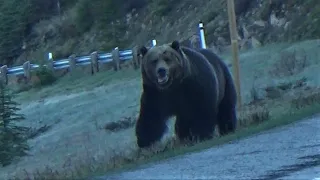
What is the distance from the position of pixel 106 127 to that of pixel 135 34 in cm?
3574

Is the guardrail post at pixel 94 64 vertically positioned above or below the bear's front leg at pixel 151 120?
below

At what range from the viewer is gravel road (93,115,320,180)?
33.3 feet

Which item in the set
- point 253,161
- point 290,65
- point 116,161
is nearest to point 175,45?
point 116,161

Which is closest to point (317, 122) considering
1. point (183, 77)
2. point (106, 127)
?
point (183, 77)

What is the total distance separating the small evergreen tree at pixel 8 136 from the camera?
21.3 metres

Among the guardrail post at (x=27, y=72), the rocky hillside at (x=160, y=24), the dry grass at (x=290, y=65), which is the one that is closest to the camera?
the dry grass at (x=290, y=65)

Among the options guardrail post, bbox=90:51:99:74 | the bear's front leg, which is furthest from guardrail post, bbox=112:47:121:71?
the bear's front leg

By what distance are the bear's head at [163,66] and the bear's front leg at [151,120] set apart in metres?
0.28

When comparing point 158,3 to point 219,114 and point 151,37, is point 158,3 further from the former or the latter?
point 219,114

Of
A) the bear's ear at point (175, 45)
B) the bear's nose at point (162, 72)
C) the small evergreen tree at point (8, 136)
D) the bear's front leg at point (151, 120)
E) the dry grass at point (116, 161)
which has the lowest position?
the small evergreen tree at point (8, 136)

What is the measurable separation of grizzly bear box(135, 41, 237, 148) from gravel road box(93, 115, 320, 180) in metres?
1.08

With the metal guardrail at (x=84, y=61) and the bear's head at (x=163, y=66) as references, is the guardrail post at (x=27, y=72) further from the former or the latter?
the bear's head at (x=163, y=66)

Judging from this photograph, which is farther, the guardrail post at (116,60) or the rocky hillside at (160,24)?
the guardrail post at (116,60)

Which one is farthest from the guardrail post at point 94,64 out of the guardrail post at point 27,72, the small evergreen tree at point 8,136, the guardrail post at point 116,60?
the small evergreen tree at point 8,136
